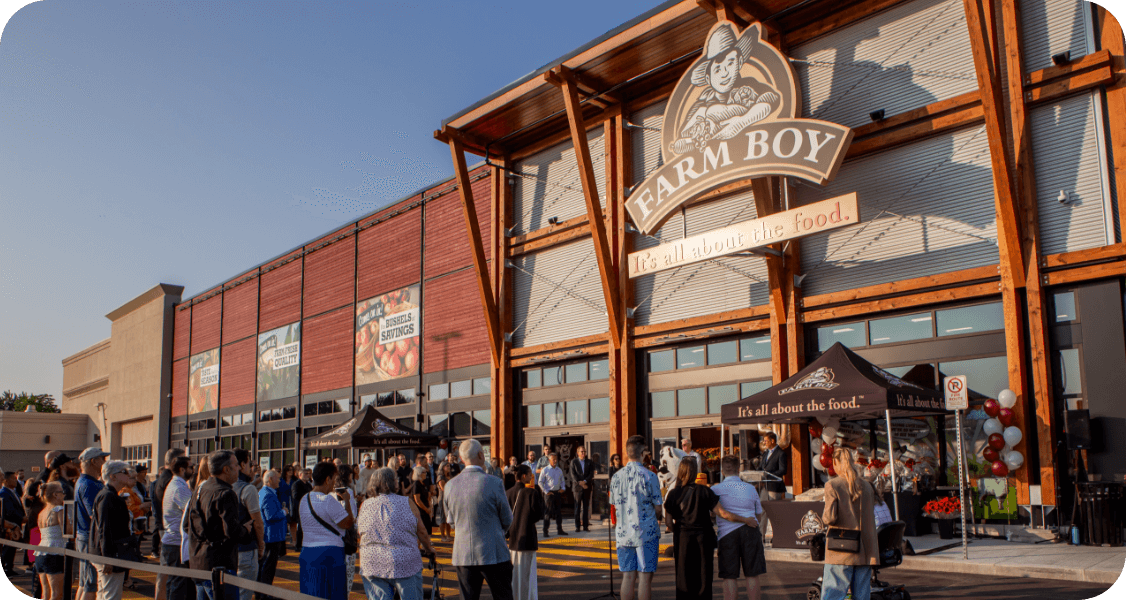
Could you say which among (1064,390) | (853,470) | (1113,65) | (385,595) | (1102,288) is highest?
(1113,65)

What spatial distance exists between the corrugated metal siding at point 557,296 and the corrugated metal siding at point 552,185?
1.04 metres

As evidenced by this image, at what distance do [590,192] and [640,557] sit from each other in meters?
13.4

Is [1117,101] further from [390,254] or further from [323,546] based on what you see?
[390,254]

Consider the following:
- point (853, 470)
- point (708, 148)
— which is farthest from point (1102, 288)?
point (853, 470)

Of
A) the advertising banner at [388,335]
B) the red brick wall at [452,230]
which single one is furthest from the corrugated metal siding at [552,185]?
the advertising banner at [388,335]

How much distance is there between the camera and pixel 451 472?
1709cm

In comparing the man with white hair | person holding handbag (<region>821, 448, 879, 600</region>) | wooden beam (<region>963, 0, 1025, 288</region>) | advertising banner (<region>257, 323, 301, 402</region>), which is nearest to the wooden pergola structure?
wooden beam (<region>963, 0, 1025, 288</region>)

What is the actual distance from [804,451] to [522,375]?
9747 mm

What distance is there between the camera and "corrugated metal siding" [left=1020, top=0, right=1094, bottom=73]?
14719mm

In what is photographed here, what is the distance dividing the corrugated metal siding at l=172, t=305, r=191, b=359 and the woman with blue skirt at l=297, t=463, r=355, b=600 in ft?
143

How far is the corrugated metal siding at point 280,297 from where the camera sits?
1436 inches

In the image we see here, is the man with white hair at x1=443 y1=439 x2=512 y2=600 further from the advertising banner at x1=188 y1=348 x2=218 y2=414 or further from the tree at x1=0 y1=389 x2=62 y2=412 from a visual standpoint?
the tree at x1=0 y1=389 x2=62 y2=412

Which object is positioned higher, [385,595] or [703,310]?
[703,310]

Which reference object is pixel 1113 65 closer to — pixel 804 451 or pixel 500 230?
pixel 804 451
